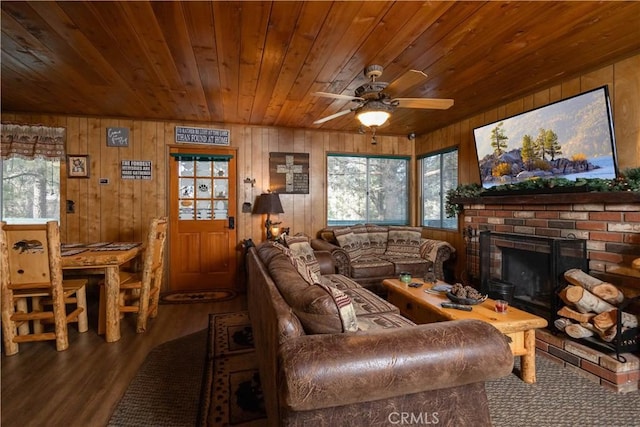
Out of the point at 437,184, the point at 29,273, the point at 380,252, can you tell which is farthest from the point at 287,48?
the point at 437,184

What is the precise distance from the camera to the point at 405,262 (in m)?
3.92

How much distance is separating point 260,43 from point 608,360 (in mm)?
3199

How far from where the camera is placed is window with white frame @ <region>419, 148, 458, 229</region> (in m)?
4.46

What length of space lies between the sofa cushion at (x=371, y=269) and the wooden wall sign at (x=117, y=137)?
11.2ft

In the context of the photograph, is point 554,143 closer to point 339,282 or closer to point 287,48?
point 339,282

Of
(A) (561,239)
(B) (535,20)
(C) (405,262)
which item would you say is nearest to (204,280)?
(C) (405,262)

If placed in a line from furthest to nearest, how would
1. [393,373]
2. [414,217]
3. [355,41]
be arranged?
[414,217]
[355,41]
[393,373]

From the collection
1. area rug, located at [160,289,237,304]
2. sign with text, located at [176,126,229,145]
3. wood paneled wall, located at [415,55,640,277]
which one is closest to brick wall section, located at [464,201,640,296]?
wood paneled wall, located at [415,55,640,277]

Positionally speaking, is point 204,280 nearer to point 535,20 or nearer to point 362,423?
point 362,423

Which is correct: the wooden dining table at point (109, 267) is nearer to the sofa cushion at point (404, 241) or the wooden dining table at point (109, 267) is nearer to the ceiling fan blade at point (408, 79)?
the ceiling fan blade at point (408, 79)

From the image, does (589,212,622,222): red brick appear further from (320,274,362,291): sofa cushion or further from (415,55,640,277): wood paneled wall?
(320,274,362,291): sofa cushion

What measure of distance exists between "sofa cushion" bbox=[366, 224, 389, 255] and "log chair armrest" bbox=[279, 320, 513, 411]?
3.15 m

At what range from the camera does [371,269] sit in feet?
12.4

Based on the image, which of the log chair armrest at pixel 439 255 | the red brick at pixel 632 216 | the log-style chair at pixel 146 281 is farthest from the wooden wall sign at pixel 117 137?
the red brick at pixel 632 216
